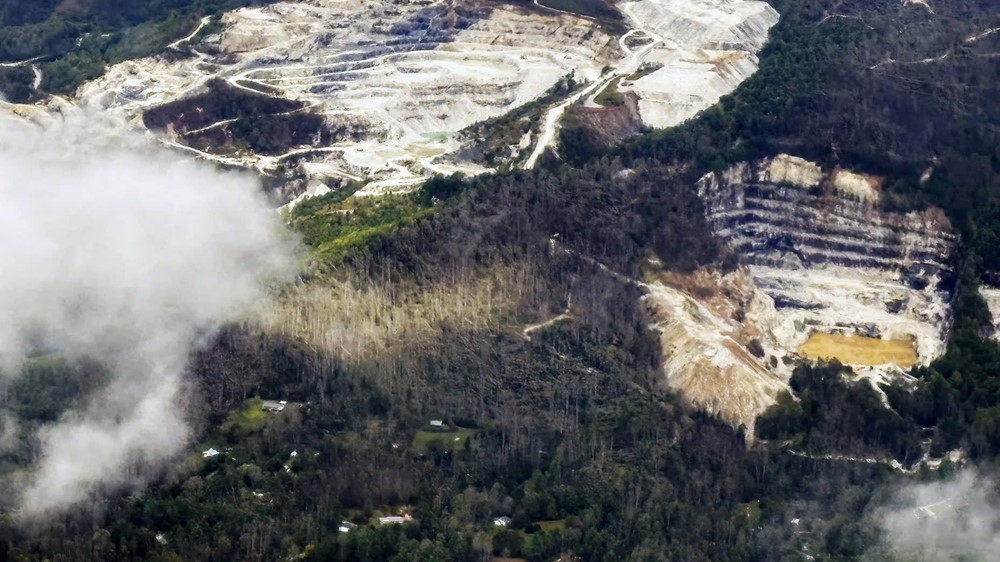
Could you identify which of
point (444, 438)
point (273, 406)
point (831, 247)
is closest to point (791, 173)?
point (831, 247)

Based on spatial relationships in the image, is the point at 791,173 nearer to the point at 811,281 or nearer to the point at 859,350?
the point at 811,281

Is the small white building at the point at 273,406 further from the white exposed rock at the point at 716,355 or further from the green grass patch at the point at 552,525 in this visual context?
the white exposed rock at the point at 716,355

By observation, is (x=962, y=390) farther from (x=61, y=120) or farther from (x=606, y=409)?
(x=61, y=120)

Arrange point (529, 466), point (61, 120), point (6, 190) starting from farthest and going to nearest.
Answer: point (61, 120) → point (6, 190) → point (529, 466)

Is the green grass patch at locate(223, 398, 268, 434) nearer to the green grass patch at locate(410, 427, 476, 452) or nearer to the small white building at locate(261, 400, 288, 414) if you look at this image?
the small white building at locate(261, 400, 288, 414)

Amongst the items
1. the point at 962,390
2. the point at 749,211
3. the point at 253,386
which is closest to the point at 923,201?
the point at 749,211

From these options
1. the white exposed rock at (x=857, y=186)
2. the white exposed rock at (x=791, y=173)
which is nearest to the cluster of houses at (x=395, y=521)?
the white exposed rock at (x=791, y=173)
